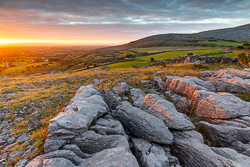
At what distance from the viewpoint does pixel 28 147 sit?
5.43m

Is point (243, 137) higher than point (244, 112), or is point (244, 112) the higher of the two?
point (244, 112)

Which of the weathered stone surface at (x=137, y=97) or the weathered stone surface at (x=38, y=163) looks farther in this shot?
the weathered stone surface at (x=137, y=97)

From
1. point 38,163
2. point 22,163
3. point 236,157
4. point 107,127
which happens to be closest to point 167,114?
point 236,157

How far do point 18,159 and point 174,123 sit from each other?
748cm

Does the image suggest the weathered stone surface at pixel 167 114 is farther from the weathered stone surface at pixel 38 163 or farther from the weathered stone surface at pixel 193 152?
the weathered stone surface at pixel 38 163

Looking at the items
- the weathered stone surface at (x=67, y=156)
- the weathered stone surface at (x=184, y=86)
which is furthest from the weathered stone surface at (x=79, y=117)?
the weathered stone surface at (x=184, y=86)

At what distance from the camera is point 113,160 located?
13.0 feet

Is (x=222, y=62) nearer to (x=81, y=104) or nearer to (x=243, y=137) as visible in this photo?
(x=243, y=137)

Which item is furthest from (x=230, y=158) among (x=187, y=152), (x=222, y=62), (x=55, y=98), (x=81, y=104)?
(x=222, y=62)

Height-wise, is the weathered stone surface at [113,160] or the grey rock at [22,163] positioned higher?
the weathered stone surface at [113,160]

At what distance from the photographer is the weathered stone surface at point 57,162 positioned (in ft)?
12.9

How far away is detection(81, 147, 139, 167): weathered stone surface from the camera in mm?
3844

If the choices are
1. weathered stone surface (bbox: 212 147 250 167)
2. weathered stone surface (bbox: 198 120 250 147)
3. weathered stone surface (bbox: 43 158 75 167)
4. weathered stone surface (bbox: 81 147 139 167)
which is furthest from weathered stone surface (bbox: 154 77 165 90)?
weathered stone surface (bbox: 43 158 75 167)

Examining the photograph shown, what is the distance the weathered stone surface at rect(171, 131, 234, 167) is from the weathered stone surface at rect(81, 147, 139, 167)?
3.00 m
